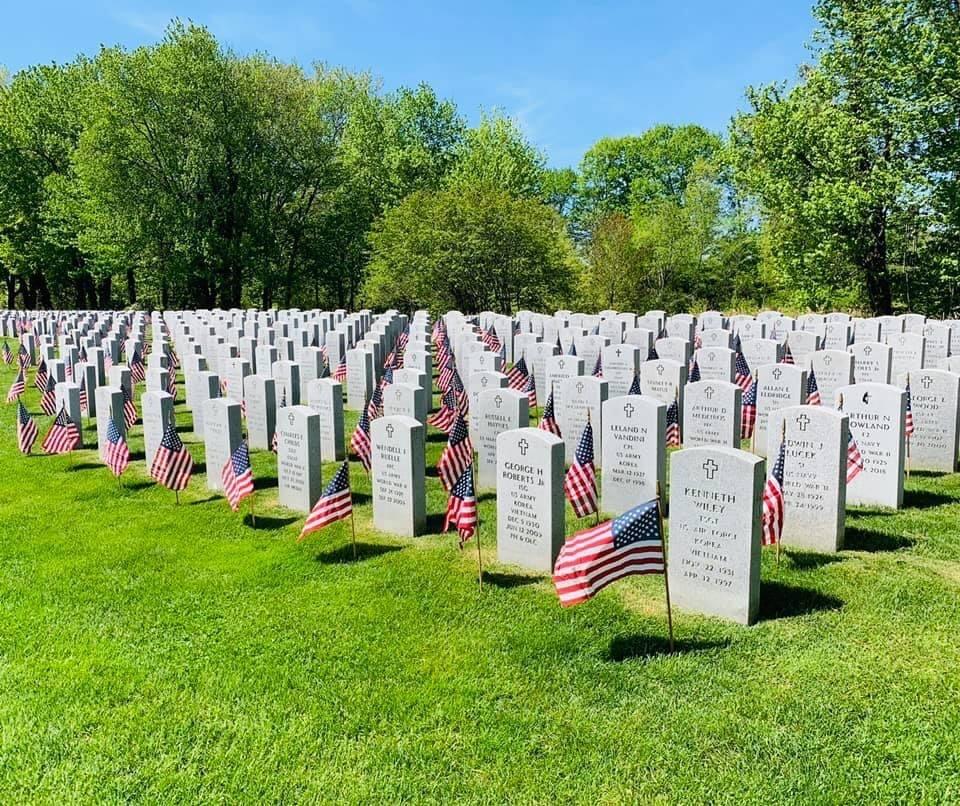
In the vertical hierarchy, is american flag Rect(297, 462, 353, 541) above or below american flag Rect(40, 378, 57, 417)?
below

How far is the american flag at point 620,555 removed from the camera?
5277mm

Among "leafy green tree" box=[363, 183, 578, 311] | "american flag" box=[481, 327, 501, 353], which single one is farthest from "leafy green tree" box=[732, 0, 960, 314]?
"american flag" box=[481, 327, 501, 353]

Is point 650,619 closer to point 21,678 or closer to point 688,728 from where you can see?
point 688,728

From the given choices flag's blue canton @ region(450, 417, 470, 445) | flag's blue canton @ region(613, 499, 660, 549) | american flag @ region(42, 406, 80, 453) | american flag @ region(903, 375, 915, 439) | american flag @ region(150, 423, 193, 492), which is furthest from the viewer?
american flag @ region(42, 406, 80, 453)

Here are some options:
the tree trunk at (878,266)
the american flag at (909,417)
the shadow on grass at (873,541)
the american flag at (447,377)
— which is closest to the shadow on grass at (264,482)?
the american flag at (447,377)

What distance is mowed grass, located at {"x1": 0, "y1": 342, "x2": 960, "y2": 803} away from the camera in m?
4.14

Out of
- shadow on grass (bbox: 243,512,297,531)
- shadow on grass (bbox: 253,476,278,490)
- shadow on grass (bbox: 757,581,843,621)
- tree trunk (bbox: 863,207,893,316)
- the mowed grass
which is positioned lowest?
the mowed grass

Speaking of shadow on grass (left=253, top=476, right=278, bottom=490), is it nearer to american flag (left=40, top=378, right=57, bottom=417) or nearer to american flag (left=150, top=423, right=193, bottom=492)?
american flag (left=150, top=423, right=193, bottom=492)

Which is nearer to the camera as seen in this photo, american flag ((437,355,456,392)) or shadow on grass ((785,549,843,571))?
shadow on grass ((785,549,843,571))

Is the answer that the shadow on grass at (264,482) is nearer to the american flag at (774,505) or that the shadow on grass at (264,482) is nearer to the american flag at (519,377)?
the american flag at (519,377)

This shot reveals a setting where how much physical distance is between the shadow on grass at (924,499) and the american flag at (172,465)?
823 cm

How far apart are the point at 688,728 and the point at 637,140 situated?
2484 inches

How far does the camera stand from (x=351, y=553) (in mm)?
7539

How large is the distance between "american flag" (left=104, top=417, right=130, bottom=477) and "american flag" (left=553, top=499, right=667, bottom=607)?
22.7 feet
